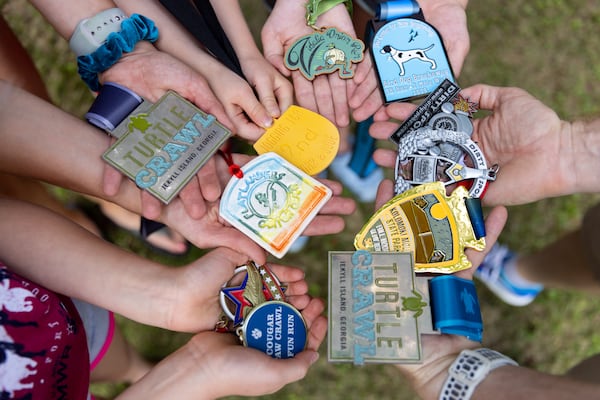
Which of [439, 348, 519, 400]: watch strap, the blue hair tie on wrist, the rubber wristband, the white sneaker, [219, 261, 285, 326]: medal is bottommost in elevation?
the white sneaker

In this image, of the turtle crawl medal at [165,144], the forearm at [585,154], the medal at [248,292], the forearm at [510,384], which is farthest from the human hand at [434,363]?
the turtle crawl medal at [165,144]

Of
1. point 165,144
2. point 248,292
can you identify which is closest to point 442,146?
point 248,292

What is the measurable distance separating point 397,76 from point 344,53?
223mm

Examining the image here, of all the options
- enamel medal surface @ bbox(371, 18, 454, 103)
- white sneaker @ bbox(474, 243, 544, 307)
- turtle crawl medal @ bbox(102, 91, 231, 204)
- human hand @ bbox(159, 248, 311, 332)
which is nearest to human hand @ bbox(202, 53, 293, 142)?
→ turtle crawl medal @ bbox(102, 91, 231, 204)

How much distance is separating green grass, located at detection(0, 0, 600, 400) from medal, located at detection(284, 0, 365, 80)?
0.87 meters

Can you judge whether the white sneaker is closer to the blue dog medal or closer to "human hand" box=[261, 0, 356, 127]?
the blue dog medal

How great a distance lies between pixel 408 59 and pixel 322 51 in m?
0.33

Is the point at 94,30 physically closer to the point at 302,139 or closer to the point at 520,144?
the point at 302,139

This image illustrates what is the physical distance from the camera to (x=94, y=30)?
1603 mm

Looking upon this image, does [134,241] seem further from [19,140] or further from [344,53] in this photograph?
[344,53]

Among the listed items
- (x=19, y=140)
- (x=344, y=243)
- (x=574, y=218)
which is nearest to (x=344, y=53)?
(x=344, y=243)

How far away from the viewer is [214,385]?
124cm

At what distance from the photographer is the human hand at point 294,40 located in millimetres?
1719

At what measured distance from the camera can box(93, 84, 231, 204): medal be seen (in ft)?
4.79
